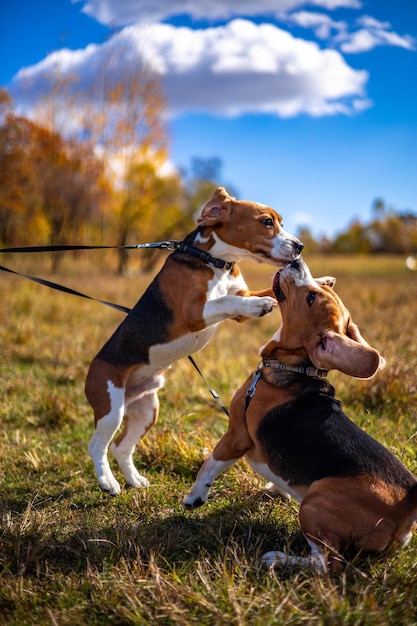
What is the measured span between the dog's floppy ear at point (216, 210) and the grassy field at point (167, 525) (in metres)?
1.83

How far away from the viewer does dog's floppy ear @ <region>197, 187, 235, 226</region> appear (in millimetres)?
4441

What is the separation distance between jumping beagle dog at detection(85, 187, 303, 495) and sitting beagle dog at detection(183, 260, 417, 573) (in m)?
0.47

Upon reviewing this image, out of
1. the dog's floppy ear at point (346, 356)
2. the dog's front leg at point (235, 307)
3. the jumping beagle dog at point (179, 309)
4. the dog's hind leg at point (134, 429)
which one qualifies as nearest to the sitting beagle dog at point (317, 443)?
the dog's floppy ear at point (346, 356)

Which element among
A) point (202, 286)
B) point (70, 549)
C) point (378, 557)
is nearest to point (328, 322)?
point (202, 286)

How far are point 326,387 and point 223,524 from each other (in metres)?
1.14

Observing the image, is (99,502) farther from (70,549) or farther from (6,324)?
(6,324)

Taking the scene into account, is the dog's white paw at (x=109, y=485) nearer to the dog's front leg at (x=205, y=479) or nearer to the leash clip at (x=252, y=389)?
the dog's front leg at (x=205, y=479)

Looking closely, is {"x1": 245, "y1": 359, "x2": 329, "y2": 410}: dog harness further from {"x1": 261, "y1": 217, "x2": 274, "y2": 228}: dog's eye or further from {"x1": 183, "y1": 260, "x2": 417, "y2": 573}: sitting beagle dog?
{"x1": 261, "y1": 217, "x2": 274, "y2": 228}: dog's eye

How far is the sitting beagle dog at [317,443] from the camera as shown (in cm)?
314

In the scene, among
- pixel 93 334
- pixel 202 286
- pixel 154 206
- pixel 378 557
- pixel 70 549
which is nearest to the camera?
pixel 378 557

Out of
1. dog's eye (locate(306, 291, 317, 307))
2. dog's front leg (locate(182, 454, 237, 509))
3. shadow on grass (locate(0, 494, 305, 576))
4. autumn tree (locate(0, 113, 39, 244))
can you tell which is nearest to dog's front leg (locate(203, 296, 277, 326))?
dog's eye (locate(306, 291, 317, 307))

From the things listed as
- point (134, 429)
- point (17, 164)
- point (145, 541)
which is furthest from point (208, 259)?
point (17, 164)

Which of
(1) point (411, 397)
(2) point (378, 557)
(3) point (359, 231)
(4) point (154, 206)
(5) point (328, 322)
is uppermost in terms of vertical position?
(3) point (359, 231)

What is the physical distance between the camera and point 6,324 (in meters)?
9.94
